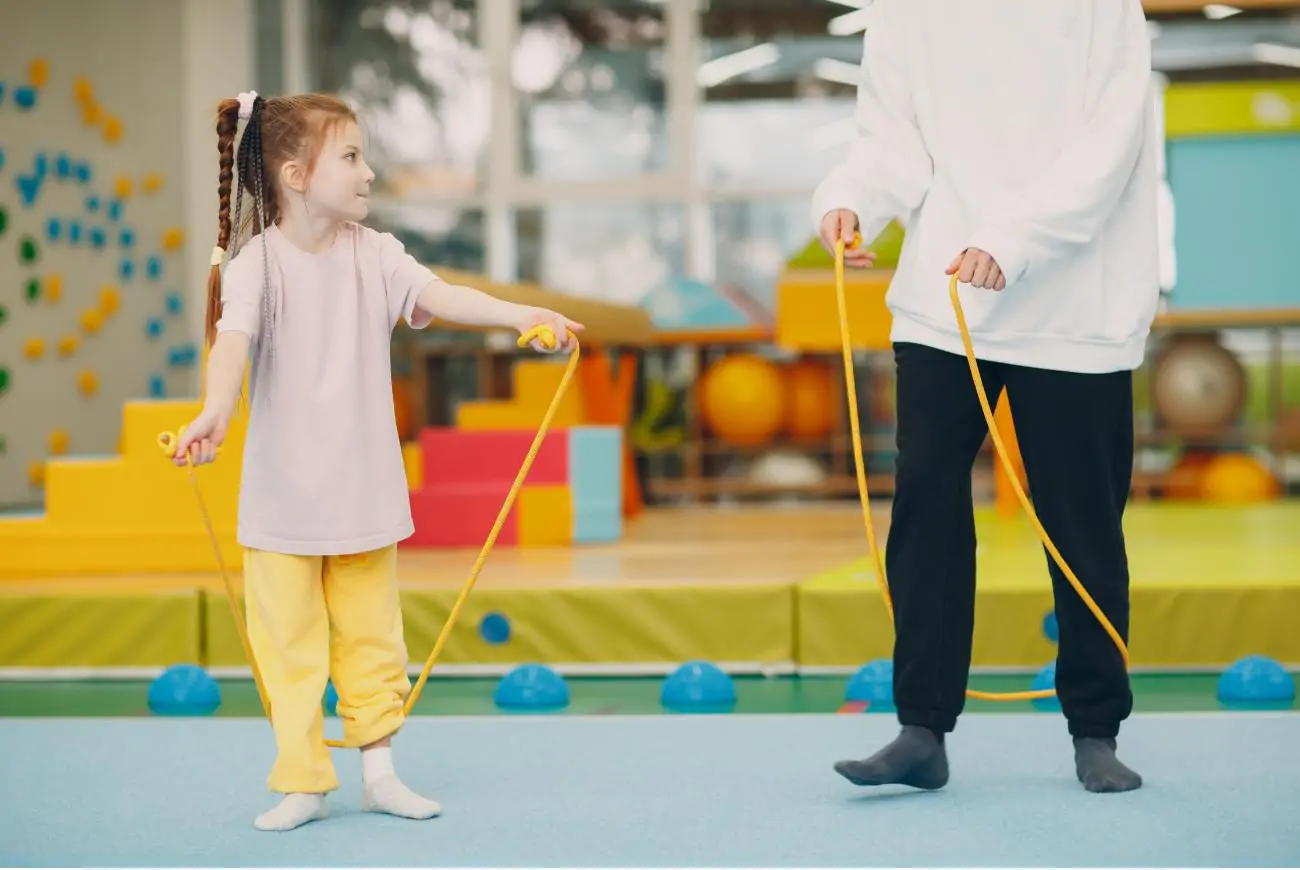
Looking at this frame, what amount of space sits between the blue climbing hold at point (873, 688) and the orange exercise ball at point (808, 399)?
134 inches

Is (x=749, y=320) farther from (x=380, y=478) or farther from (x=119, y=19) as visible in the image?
(x=380, y=478)

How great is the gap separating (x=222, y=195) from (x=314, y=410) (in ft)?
0.92

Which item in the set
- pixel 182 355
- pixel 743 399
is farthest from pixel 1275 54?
pixel 182 355

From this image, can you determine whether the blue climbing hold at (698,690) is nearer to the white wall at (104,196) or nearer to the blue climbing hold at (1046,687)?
the blue climbing hold at (1046,687)

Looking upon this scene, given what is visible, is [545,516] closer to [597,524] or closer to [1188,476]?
[597,524]

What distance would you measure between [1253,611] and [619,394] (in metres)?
2.78

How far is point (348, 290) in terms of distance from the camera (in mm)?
1923

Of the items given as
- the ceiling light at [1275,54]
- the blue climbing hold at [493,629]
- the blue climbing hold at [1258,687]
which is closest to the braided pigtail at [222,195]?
the blue climbing hold at [493,629]

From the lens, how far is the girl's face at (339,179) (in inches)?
74.5

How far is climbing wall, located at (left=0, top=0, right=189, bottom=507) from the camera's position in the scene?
19.4 ft

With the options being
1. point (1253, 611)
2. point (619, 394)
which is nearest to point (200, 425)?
point (1253, 611)

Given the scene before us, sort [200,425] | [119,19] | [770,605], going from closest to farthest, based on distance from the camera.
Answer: [200,425]
[770,605]
[119,19]

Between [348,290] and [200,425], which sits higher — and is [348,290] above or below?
above

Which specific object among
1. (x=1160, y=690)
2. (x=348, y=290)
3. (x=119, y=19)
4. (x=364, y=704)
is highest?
(x=119, y=19)
